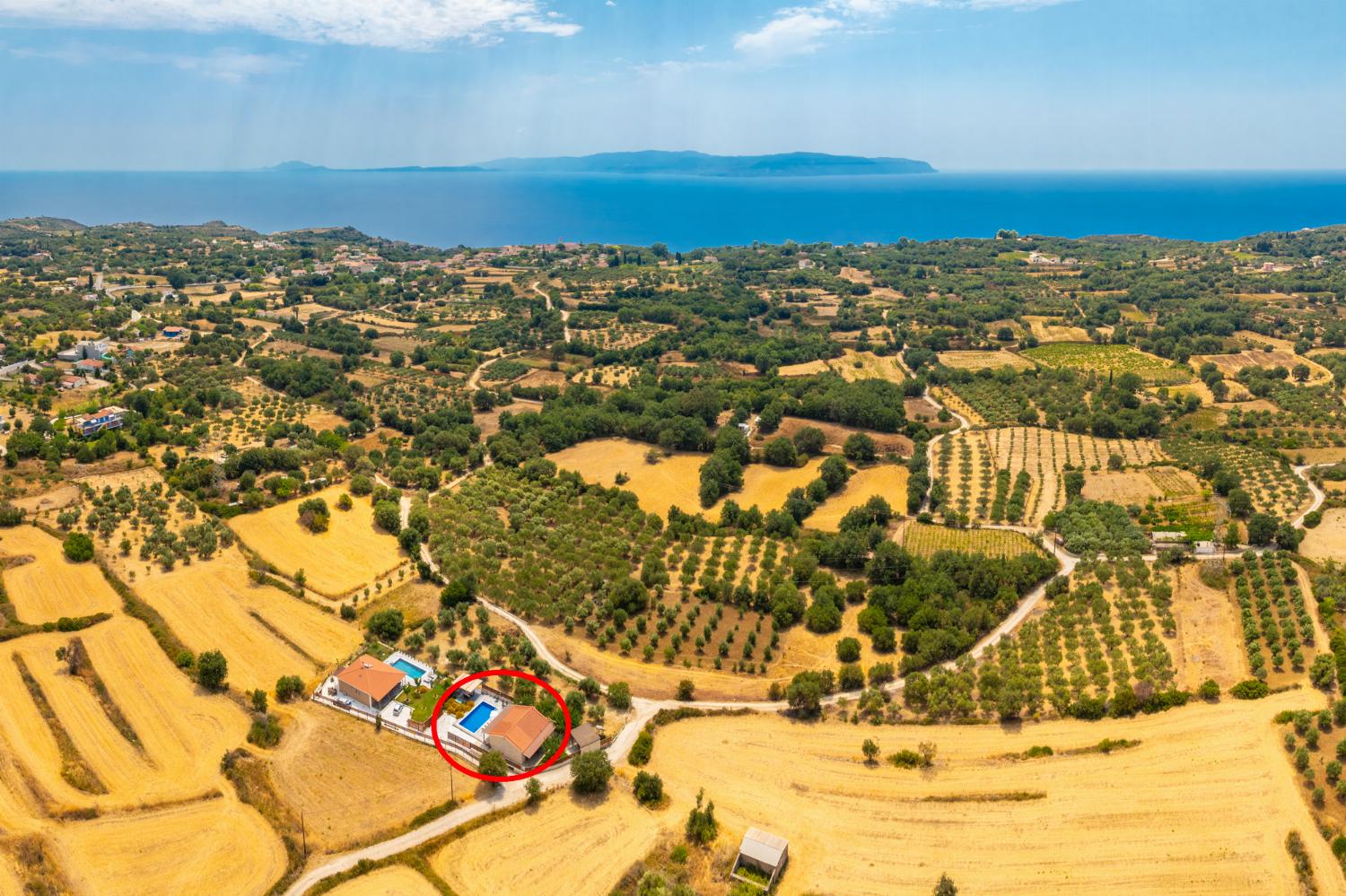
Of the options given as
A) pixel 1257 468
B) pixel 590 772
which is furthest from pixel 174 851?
pixel 1257 468

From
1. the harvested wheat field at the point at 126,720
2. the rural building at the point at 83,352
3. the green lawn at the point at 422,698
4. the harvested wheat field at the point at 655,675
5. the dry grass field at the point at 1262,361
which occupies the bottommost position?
the harvested wheat field at the point at 126,720

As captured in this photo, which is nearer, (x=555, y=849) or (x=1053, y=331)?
(x=555, y=849)

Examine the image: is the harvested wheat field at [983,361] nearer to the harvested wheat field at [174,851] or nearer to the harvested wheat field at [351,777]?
the harvested wheat field at [351,777]

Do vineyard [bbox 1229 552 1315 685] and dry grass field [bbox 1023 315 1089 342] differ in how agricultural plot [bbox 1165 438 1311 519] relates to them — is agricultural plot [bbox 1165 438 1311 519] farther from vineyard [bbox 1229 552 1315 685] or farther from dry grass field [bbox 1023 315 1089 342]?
dry grass field [bbox 1023 315 1089 342]

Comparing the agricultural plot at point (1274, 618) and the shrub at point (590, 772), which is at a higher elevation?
the agricultural plot at point (1274, 618)

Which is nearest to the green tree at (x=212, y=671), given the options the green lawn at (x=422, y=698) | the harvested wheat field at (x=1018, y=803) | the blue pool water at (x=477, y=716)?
the green lawn at (x=422, y=698)

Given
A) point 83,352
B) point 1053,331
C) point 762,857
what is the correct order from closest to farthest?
point 762,857 → point 83,352 → point 1053,331

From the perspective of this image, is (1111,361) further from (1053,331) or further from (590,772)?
(590,772)
